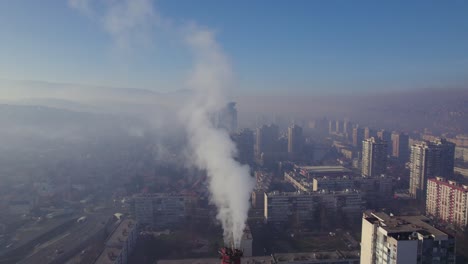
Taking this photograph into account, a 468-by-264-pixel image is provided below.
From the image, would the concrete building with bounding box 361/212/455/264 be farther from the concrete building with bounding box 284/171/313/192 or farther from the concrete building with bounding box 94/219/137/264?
the concrete building with bounding box 284/171/313/192

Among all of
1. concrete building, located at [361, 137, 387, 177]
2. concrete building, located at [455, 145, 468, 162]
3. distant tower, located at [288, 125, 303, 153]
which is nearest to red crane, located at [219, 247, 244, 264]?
concrete building, located at [361, 137, 387, 177]

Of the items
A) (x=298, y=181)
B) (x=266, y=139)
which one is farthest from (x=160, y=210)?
(x=266, y=139)

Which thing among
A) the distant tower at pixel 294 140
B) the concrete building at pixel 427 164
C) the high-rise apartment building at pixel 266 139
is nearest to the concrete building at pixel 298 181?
the concrete building at pixel 427 164

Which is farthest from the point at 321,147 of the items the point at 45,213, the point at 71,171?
the point at 45,213

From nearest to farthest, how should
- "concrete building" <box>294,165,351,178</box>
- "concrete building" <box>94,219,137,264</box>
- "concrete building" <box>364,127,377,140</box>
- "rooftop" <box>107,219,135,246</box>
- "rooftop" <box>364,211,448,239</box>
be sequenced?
"rooftop" <box>364,211,448,239</box> → "concrete building" <box>94,219,137,264</box> → "rooftop" <box>107,219,135,246</box> → "concrete building" <box>294,165,351,178</box> → "concrete building" <box>364,127,377,140</box>

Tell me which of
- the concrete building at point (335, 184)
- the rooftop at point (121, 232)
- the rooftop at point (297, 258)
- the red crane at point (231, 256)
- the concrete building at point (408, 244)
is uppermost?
the red crane at point (231, 256)

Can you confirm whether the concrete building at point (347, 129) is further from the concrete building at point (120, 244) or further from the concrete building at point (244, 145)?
the concrete building at point (120, 244)
